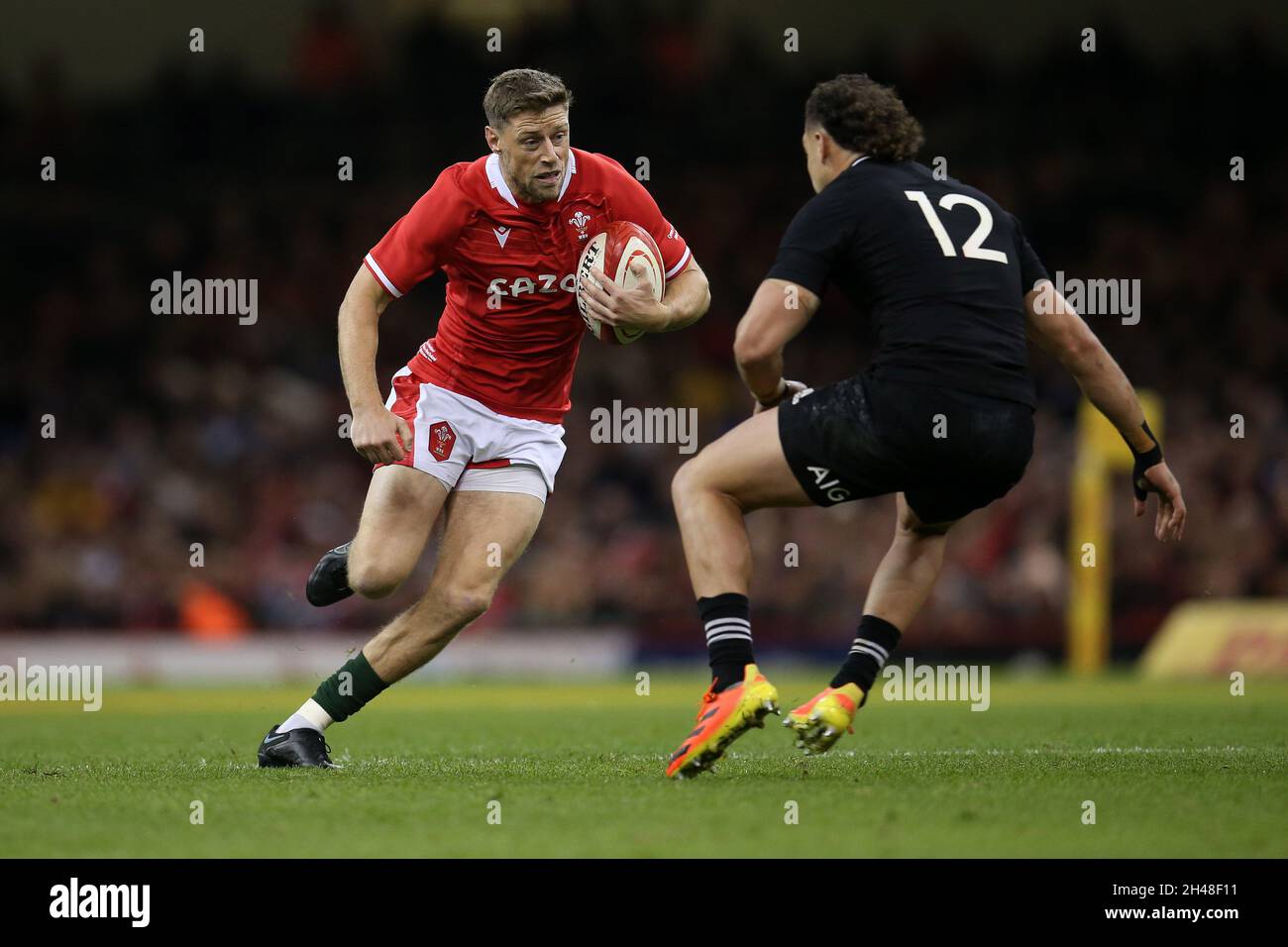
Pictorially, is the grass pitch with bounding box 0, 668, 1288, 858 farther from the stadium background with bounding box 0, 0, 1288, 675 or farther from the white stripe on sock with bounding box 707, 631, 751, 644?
the stadium background with bounding box 0, 0, 1288, 675

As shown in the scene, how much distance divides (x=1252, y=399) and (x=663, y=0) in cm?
886

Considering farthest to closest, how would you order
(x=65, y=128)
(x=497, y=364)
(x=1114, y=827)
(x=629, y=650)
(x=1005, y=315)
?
(x=65, y=128), (x=629, y=650), (x=497, y=364), (x=1005, y=315), (x=1114, y=827)

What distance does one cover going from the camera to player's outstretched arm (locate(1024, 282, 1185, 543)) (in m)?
5.68

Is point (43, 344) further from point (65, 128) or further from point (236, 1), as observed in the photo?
point (236, 1)

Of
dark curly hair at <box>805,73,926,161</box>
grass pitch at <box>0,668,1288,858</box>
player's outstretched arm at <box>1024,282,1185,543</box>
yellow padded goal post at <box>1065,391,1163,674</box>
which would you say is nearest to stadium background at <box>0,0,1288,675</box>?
yellow padded goal post at <box>1065,391,1163,674</box>

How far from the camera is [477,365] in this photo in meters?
6.63

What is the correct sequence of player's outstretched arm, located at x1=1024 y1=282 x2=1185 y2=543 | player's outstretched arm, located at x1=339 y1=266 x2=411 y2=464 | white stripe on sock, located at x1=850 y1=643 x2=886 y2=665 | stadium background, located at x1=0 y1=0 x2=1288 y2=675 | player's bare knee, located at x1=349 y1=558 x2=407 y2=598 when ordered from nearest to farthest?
1. player's outstretched arm, located at x1=1024 y1=282 x2=1185 y2=543
2. white stripe on sock, located at x1=850 y1=643 x2=886 y2=665
3. player's outstretched arm, located at x1=339 y1=266 x2=411 y2=464
4. player's bare knee, located at x1=349 y1=558 x2=407 y2=598
5. stadium background, located at x1=0 y1=0 x2=1288 y2=675

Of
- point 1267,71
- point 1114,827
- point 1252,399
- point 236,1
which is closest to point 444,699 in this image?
point 1114,827

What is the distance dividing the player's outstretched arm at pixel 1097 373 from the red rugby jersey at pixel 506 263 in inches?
56.6

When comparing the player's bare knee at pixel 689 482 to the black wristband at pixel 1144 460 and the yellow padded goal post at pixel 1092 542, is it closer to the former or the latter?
the black wristband at pixel 1144 460

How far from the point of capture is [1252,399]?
57.0ft

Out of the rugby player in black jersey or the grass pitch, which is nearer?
the grass pitch

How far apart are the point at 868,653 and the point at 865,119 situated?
6.08 ft

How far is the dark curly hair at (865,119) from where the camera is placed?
5559 millimetres
